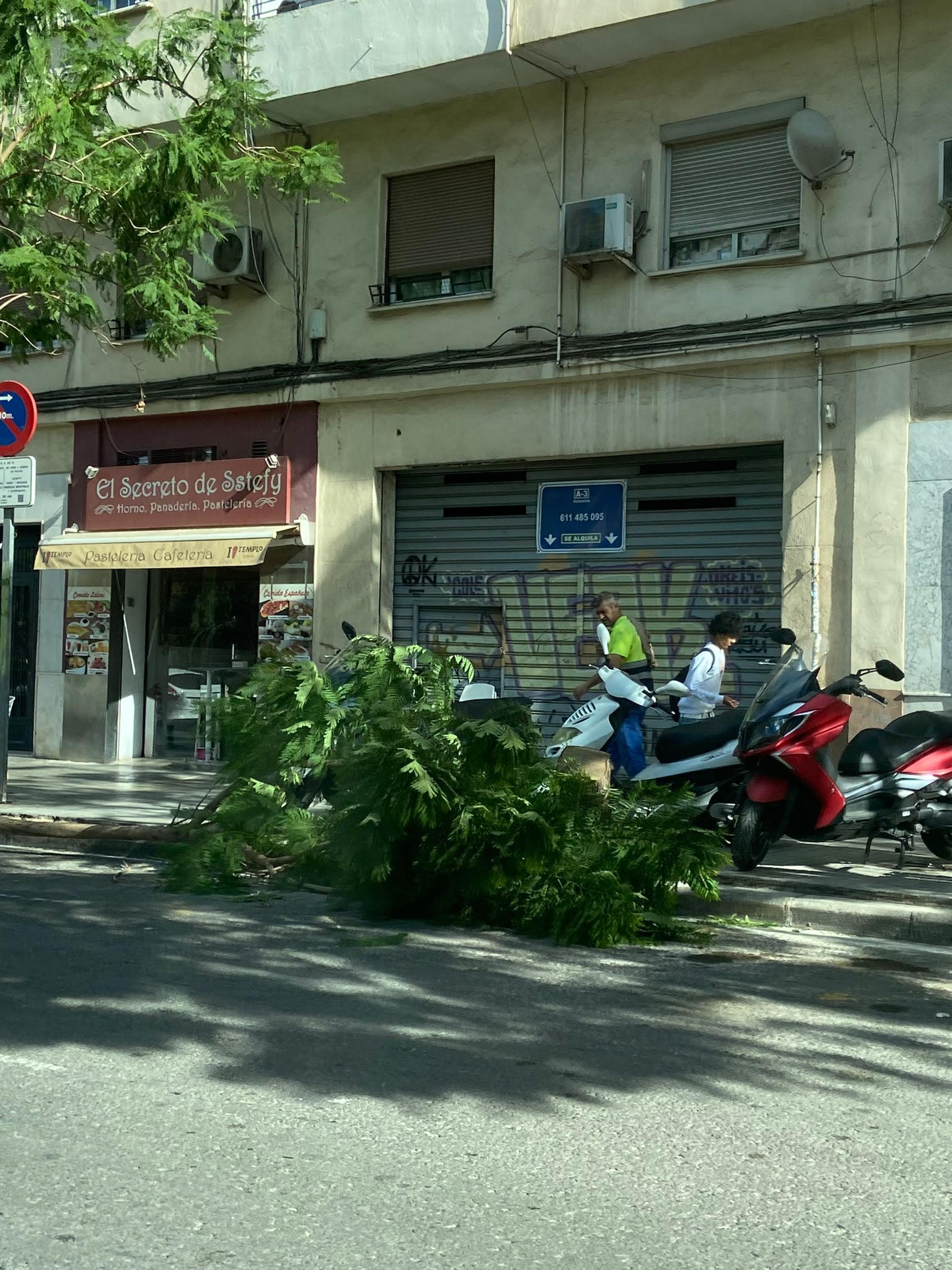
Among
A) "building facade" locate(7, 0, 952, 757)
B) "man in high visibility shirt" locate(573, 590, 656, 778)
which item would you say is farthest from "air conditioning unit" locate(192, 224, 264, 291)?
"man in high visibility shirt" locate(573, 590, 656, 778)

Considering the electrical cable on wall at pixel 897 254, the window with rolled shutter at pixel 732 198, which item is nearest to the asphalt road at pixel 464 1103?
the electrical cable on wall at pixel 897 254

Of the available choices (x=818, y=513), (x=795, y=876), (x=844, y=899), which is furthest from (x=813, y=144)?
(x=844, y=899)

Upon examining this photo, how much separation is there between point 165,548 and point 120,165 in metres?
4.72

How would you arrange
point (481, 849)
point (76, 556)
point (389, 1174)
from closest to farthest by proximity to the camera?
point (389, 1174)
point (481, 849)
point (76, 556)

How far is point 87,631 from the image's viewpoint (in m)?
17.1

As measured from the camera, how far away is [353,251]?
15250mm

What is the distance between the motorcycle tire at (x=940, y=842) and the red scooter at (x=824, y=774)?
39 centimetres

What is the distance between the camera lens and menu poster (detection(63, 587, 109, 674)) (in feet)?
55.6

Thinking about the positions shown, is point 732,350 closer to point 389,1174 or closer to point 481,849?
point 481,849

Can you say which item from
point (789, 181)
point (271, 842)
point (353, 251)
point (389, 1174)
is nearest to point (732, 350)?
point (789, 181)

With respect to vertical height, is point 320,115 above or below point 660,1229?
above

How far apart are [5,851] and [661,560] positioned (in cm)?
655

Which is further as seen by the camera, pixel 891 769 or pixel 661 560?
pixel 661 560

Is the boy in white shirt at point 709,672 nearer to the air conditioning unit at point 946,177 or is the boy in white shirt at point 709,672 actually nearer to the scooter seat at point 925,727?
the scooter seat at point 925,727
